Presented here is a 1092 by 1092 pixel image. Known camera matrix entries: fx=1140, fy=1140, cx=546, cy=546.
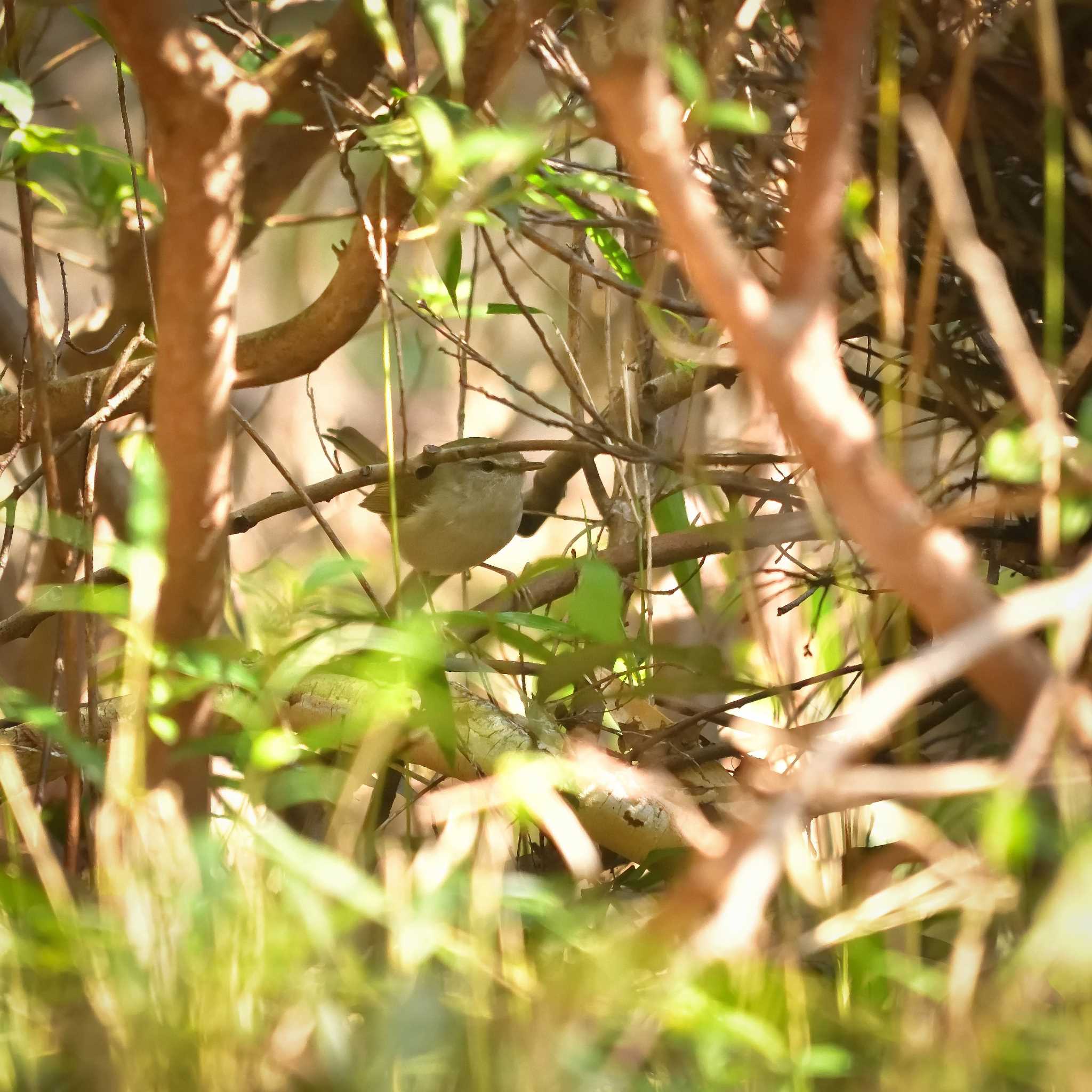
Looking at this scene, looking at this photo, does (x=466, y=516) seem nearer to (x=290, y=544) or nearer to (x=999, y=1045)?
(x=290, y=544)

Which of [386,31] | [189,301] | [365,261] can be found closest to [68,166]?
[365,261]

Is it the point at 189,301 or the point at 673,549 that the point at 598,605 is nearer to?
the point at 189,301

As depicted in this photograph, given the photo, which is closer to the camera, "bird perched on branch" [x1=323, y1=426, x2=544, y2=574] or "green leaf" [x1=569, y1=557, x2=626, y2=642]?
"green leaf" [x1=569, y1=557, x2=626, y2=642]

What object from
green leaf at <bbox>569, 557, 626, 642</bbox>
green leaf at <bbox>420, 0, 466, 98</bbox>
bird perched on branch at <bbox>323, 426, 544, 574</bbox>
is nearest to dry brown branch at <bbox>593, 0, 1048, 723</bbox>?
green leaf at <bbox>420, 0, 466, 98</bbox>

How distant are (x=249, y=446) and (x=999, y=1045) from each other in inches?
154

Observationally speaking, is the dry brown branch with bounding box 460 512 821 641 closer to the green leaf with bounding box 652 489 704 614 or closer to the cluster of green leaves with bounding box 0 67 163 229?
the green leaf with bounding box 652 489 704 614

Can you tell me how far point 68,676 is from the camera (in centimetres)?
113

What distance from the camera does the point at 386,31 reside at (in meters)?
0.99

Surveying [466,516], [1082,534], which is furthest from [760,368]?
[466,516]

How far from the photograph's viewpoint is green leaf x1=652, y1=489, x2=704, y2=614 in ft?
6.16

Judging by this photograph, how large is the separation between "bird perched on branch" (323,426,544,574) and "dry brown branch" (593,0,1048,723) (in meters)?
2.13

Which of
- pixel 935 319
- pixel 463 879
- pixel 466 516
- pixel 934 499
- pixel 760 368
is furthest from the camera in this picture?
pixel 466 516

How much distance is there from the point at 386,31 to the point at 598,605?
22.2 inches

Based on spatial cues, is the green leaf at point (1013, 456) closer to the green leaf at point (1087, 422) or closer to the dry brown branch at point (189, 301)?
the green leaf at point (1087, 422)
